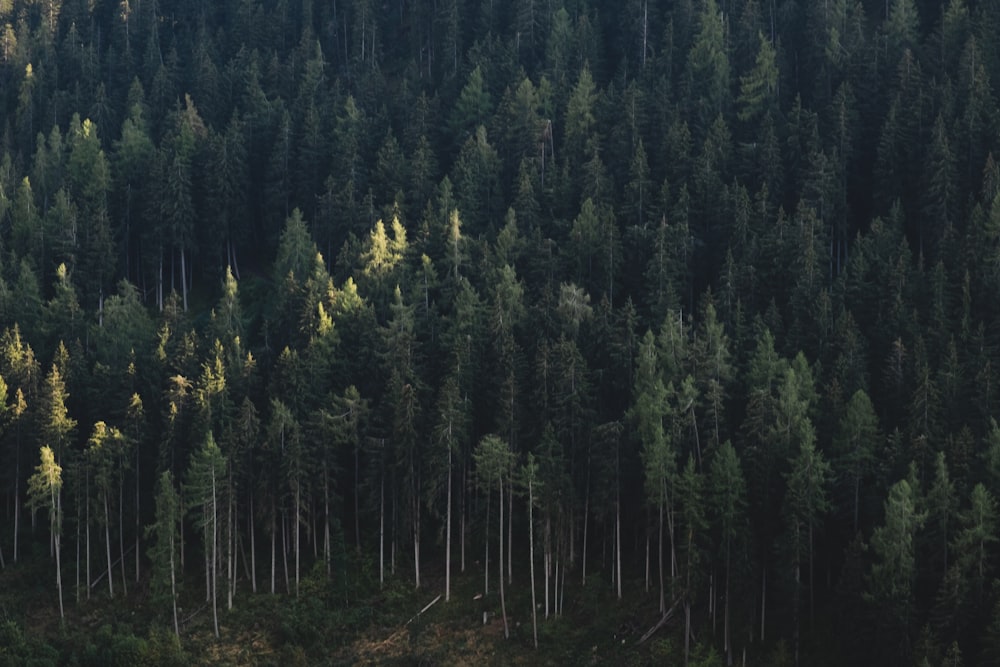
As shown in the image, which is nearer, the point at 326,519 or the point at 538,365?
the point at 538,365

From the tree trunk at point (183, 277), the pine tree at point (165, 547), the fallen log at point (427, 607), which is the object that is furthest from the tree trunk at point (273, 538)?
the tree trunk at point (183, 277)

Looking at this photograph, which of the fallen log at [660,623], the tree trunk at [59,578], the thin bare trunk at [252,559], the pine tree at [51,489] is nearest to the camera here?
the fallen log at [660,623]

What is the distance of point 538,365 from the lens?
90.1 metres

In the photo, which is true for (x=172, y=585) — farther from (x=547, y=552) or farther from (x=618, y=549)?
(x=618, y=549)

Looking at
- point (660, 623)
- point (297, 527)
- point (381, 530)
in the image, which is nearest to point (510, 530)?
point (381, 530)

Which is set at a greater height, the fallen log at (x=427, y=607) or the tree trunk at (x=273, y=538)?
the tree trunk at (x=273, y=538)

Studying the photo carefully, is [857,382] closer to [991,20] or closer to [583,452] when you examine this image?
[583,452]

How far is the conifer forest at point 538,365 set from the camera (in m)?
80.5

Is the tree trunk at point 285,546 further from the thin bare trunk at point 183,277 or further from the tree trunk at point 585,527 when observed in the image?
the thin bare trunk at point 183,277

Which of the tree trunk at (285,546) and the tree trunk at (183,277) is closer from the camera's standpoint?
the tree trunk at (285,546)

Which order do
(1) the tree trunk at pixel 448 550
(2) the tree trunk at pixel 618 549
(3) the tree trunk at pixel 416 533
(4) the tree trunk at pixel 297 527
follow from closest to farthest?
1. (2) the tree trunk at pixel 618 549
2. (1) the tree trunk at pixel 448 550
3. (3) the tree trunk at pixel 416 533
4. (4) the tree trunk at pixel 297 527

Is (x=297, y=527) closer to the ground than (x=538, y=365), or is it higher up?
closer to the ground

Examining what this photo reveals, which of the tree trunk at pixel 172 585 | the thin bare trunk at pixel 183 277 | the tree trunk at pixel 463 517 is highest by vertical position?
the thin bare trunk at pixel 183 277

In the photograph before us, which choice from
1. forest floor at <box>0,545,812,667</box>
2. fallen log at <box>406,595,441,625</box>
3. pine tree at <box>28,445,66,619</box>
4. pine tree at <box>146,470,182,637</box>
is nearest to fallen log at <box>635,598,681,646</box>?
forest floor at <box>0,545,812,667</box>
